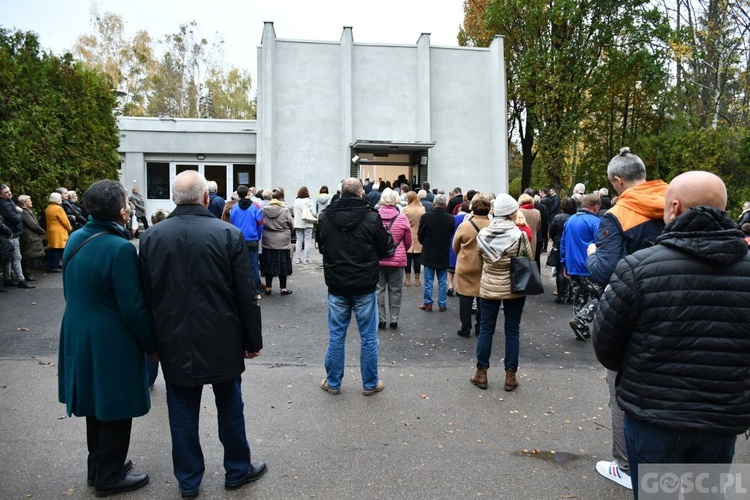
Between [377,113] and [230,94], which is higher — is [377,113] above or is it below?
below

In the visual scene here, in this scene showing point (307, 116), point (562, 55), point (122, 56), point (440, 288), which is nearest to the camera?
point (440, 288)

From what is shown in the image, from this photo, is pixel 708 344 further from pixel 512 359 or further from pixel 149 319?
pixel 512 359

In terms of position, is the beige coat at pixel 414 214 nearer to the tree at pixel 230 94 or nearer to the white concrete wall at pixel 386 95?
the white concrete wall at pixel 386 95

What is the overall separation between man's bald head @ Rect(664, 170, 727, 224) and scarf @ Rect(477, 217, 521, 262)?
10.8 feet

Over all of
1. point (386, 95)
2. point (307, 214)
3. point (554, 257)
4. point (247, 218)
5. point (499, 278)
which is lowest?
point (554, 257)

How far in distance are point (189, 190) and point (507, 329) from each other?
11.9 ft

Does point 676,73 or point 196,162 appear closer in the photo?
point 196,162

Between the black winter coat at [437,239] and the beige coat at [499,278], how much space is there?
380cm

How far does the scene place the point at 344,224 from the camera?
5.82 metres

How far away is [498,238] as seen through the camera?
20.2ft

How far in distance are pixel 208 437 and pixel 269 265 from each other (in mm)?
6490

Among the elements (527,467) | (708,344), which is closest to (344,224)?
(527,467)

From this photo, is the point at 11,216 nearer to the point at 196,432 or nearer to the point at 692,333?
the point at 196,432

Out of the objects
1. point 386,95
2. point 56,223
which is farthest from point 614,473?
point 386,95
